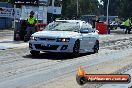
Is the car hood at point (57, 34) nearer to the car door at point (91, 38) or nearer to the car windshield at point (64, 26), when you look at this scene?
the car windshield at point (64, 26)

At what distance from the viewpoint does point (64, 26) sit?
16.5 meters

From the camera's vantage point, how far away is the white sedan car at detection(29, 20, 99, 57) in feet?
48.9

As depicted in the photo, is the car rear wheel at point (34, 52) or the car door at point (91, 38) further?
the car door at point (91, 38)

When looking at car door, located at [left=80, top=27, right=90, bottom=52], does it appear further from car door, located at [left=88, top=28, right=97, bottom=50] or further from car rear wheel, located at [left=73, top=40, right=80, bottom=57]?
car rear wheel, located at [left=73, top=40, right=80, bottom=57]

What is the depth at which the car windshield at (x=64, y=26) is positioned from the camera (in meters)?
16.3

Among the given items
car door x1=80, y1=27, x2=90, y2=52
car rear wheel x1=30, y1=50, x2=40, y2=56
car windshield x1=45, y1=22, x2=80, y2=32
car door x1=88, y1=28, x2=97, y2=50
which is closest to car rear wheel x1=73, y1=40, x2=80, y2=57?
car door x1=80, y1=27, x2=90, y2=52

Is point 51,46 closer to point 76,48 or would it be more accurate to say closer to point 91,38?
point 76,48

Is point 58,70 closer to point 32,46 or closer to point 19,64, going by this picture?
point 19,64

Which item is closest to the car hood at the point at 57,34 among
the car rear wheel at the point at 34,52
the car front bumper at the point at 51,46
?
the car front bumper at the point at 51,46

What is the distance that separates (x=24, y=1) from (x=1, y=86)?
2033 centimetres

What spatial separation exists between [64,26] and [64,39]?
161 centimetres

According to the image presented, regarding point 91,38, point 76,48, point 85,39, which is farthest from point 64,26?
point 91,38

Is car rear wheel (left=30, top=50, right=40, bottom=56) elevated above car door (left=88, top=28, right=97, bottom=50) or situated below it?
below

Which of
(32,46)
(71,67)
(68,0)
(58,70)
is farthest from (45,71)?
(68,0)
